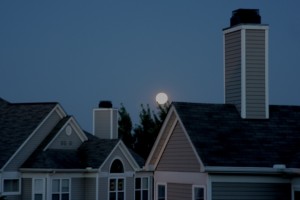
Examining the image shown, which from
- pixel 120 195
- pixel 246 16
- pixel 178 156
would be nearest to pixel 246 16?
pixel 246 16

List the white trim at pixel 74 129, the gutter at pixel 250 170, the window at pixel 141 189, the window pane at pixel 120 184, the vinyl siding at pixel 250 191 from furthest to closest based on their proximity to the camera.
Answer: the window at pixel 141 189
the window pane at pixel 120 184
the white trim at pixel 74 129
the vinyl siding at pixel 250 191
the gutter at pixel 250 170

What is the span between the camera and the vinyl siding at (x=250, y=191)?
24.3 meters

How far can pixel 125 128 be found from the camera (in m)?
68.7

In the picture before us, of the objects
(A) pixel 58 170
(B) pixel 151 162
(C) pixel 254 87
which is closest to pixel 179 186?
(B) pixel 151 162

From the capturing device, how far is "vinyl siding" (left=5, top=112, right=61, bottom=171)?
42.8 meters

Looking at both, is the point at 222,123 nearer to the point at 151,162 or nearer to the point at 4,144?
the point at 151,162

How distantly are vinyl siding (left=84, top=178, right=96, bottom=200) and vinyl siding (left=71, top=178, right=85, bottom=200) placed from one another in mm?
184

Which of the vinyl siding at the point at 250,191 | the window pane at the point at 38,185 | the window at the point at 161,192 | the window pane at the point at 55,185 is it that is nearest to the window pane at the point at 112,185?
the window pane at the point at 55,185

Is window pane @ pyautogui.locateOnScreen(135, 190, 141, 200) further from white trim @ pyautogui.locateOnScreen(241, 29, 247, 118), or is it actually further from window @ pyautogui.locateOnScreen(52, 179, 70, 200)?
white trim @ pyautogui.locateOnScreen(241, 29, 247, 118)

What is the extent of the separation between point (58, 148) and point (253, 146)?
854 inches

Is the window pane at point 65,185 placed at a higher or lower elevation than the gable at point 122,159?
lower

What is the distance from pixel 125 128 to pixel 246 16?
137 feet

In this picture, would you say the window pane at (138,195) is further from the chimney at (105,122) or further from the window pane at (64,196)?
the chimney at (105,122)

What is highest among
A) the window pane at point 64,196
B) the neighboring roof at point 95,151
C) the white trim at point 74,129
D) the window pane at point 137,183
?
the white trim at point 74,129
